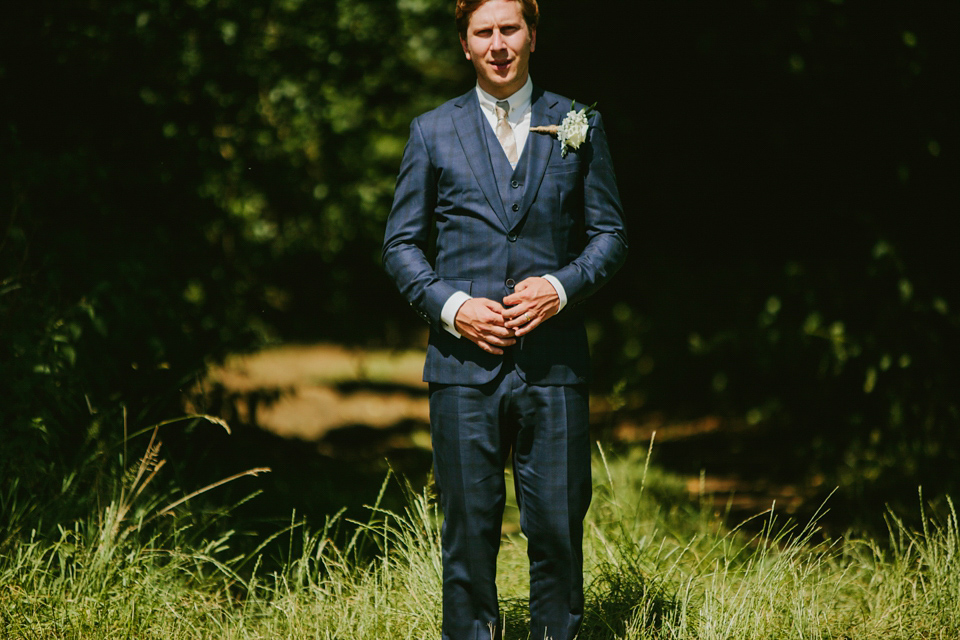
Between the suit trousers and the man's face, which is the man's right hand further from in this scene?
the man's face

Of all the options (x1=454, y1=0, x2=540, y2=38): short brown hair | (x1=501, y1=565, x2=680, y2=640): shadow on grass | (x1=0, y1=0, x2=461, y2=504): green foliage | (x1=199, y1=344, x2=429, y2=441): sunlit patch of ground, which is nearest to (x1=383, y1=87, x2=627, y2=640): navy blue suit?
(x1=454, y1=0, x2=540, y2=38): short brown hair

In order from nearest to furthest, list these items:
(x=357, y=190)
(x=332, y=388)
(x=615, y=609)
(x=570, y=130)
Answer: (x=570, y=130)
(x=615, y=609)
(x=357, y=190)
(x=332, y=388)

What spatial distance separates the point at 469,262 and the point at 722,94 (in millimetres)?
3473

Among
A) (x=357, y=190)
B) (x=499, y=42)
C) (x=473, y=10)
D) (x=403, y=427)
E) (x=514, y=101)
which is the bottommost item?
(x=403, y=427)

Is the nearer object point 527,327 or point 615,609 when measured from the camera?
point 527,327

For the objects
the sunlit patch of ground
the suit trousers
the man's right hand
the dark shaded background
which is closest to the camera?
the man's right hand

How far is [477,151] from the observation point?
2.85m

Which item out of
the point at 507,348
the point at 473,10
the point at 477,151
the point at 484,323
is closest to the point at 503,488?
the point at 507,348

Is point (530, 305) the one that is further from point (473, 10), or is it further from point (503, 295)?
point (473, 10)

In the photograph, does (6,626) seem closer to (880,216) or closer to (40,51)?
(40,51)

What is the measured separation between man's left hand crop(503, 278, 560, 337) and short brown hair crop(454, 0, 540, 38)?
2.64ft

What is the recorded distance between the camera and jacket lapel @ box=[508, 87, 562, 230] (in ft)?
9.30

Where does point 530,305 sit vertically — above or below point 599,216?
below

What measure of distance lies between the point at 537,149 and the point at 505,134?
11 centimetres
